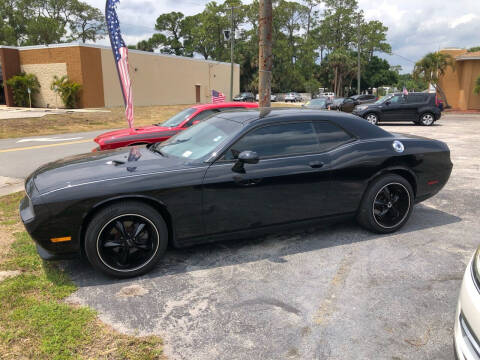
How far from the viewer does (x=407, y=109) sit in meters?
18.2

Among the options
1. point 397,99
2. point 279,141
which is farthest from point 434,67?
point 279,141

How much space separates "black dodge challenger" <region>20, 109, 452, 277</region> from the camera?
328 centimetres

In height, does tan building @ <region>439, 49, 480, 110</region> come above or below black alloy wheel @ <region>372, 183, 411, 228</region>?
above

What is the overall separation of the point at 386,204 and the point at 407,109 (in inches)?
611

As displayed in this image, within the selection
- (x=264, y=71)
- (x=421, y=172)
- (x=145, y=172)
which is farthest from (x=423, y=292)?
(x=264, y=71)

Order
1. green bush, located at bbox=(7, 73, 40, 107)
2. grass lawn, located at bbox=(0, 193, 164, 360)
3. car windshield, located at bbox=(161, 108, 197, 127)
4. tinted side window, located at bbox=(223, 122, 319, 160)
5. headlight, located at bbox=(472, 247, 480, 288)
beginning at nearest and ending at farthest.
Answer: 1. headlight, located at bbox=(472, 247, 480, 288)
2. grass lawn, located at bbox=(0, 193, 164, 360)
3. tinted side window, located at bbox=(223, 122, 319, 160)
4. car windshield, located at bbox=(161, 108, 197, 127)
5. green bush, located at bbox=(7, 73, 40, 107)

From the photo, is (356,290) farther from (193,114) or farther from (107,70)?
(107,70)

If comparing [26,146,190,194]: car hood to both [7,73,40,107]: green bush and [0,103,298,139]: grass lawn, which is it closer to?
[0,103,298,139]: grass lawn

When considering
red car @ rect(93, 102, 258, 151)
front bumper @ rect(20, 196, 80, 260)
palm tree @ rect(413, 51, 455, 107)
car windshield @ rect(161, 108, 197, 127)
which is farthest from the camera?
palm tree @ rect(413, 51, 455, 107)

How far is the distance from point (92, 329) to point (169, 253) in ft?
4.49

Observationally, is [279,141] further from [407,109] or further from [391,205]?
[407,109]

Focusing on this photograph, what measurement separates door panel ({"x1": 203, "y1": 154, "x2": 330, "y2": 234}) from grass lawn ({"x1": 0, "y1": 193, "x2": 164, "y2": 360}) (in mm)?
1335

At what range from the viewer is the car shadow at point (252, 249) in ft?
A: 11.8

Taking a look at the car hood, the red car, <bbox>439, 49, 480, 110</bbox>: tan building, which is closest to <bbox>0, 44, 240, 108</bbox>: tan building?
<bbox>439, 49, 480, 110</bbox>: tan building
